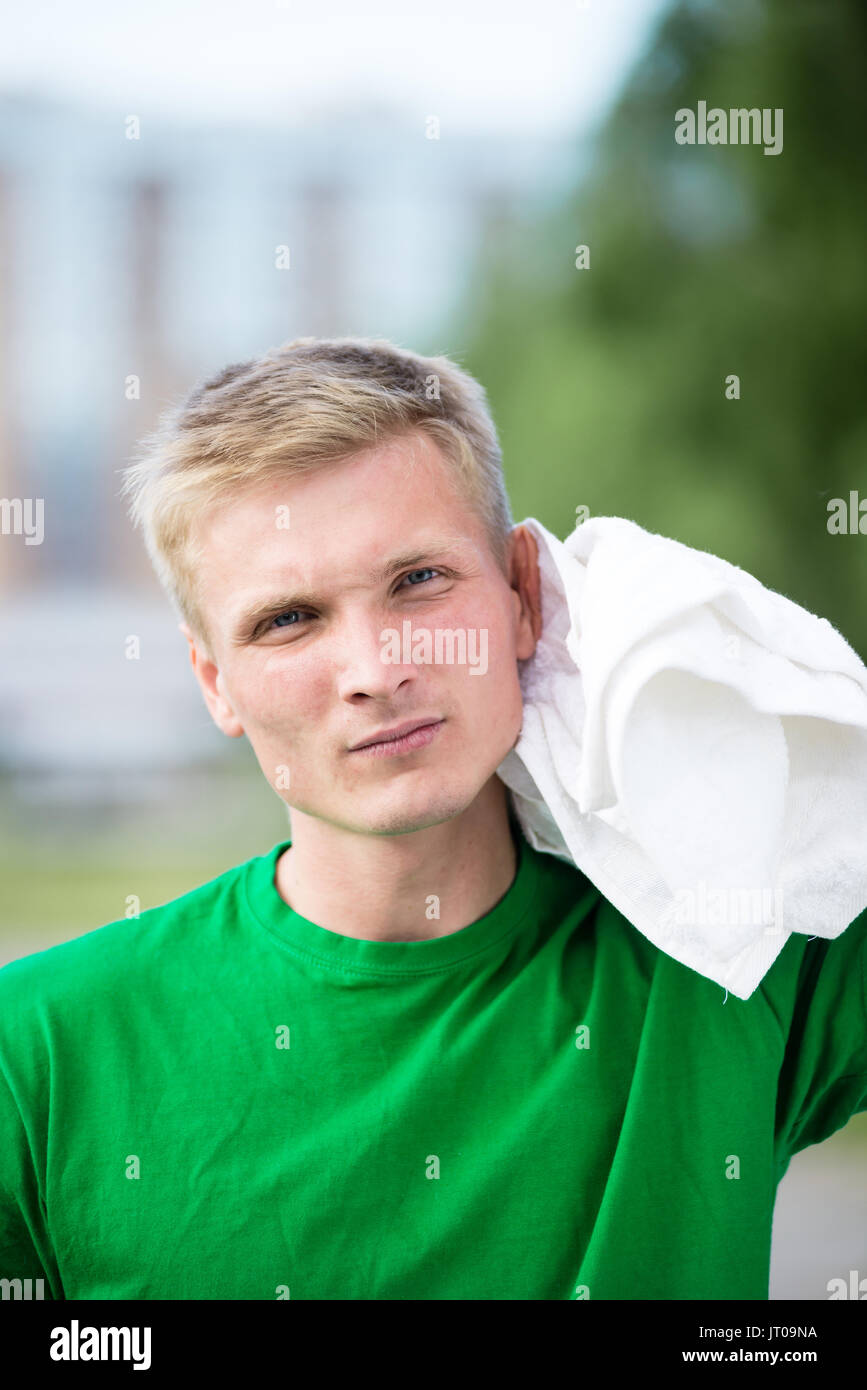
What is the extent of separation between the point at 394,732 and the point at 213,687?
0.29 m

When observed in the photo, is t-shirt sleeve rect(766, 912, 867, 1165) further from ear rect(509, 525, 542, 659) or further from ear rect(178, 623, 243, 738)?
ear rect(178, 623, 243, 738)

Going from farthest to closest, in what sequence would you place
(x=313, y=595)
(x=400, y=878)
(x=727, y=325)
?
(x=727, y=325) → (x=400, y=878) → (x=313, y=595)

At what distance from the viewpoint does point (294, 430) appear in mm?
1180

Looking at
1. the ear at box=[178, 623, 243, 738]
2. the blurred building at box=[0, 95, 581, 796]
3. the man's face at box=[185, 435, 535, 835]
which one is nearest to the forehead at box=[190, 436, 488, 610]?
the man's face at box=[185, 435, 535, 835]

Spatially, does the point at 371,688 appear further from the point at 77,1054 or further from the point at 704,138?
the point at 704,138

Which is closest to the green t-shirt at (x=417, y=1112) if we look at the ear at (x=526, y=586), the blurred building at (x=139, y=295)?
the ear at (x=526, y=586)

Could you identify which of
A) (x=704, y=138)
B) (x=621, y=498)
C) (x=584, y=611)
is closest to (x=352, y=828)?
(x=584, y=611)

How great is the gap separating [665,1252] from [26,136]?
26.1ft

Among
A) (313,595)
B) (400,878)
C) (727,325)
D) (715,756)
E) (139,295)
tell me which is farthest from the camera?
(139,295)

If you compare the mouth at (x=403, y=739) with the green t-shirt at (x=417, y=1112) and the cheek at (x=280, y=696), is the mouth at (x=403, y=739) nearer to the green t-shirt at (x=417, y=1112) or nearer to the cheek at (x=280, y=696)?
the cheek at (x=280, y=696)

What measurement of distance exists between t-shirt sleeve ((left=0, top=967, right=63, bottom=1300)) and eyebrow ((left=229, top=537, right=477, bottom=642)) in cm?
52

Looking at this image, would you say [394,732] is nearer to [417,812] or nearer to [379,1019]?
[417,812]

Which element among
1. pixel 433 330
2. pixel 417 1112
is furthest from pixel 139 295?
pixel 417 1112

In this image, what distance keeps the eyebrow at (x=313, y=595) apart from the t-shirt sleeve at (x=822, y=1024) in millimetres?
537
